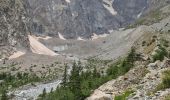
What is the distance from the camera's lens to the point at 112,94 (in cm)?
3906

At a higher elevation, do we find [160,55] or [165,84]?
[160,55]

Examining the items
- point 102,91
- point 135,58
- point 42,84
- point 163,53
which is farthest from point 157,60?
point 42,84

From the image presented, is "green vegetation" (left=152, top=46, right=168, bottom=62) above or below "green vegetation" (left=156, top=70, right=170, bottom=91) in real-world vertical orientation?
above

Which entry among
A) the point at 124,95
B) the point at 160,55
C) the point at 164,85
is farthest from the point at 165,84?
the point at 160,55

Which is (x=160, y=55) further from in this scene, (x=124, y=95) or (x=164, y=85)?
(x=164, y=85)

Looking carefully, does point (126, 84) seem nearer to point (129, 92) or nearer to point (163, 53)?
point (129, 92)

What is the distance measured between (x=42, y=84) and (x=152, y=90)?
147 metres

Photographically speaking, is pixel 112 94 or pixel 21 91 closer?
pixel 112 94

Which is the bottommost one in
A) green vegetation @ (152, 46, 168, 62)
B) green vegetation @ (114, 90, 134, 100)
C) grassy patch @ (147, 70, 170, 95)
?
green vegetation @ (114, 90, 134, 100)

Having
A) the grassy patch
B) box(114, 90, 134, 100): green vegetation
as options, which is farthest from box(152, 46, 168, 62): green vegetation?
the grassy patch

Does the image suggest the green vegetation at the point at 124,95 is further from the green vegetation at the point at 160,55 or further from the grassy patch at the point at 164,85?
the green vegetation at the point at 160,55

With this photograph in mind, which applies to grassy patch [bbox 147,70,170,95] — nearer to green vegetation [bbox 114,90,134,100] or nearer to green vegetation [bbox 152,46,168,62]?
green vegetation [bbox 114,90,134,100]

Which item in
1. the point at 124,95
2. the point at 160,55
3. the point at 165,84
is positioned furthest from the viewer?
the point at 160,55

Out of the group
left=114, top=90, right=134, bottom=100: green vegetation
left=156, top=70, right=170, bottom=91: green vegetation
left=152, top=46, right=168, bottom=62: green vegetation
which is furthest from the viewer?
left=152, top=46, right=168, bottom=62: green vegetation
